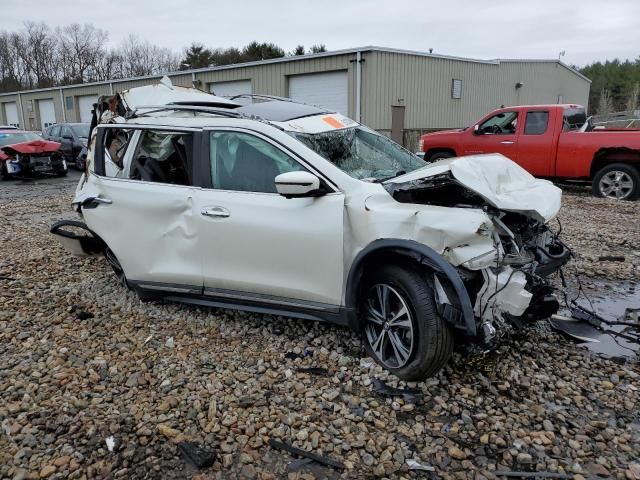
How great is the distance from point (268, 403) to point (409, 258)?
4.11 feet

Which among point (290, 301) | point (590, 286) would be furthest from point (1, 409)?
point (590, 286)

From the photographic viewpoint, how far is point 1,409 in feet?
9.75

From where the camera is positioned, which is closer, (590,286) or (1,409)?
(1,409)

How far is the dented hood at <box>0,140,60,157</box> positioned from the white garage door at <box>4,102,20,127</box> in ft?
93.9

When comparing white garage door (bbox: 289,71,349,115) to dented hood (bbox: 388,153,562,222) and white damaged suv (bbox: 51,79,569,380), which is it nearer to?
white damaged suv (bbox: 51,79,569,380)

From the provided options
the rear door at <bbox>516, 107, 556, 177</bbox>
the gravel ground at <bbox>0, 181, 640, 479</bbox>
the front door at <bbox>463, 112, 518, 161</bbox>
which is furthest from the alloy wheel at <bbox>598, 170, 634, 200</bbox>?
the gravel ground at <bbox>0, 181, 640, 479</bbox>

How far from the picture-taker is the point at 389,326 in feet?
10.7

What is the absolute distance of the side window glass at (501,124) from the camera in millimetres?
10852

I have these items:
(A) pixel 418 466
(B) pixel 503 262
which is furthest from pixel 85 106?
(A) pixel 418 466

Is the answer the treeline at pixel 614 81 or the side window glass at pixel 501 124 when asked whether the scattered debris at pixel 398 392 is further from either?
the treeline at pixel 614 81

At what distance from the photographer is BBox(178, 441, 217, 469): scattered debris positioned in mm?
2527

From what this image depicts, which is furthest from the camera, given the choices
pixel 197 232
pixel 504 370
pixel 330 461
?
pixel 197 232

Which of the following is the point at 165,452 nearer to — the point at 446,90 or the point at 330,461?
the point at 330,461

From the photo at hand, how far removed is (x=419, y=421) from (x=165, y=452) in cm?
142
